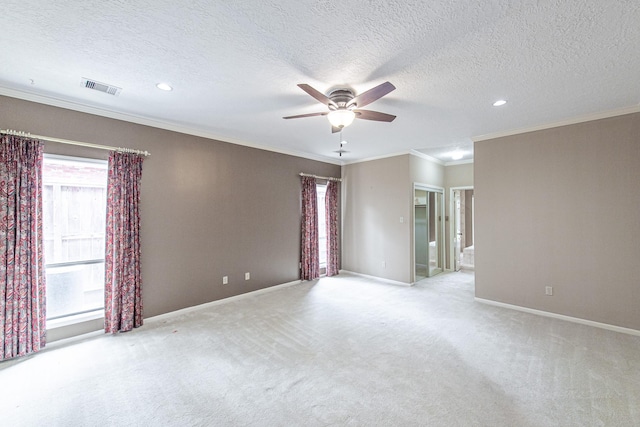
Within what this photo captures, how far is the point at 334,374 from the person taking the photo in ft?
7.96

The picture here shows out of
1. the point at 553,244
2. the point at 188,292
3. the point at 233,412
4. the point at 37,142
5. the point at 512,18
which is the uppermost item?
the point at 512,18

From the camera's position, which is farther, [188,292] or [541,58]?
[188,292]

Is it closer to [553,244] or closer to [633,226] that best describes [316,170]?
[553,244]

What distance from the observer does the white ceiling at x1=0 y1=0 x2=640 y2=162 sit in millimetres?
1638

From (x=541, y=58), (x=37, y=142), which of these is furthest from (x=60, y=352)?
(x=541, y=58)

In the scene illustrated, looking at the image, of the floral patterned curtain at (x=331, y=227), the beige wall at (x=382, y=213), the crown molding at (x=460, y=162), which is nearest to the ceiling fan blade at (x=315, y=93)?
the beige wall at (x=382, y=213)

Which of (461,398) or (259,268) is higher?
(259,268)

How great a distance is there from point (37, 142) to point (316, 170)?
13.8ft

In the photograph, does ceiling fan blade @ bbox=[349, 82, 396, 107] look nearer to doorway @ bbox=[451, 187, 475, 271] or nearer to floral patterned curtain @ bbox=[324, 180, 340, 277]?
floral patterned curtain @ bbox=[324, 180, 340, 277]

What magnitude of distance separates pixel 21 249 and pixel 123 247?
827 mm

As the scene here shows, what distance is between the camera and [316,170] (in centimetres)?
588

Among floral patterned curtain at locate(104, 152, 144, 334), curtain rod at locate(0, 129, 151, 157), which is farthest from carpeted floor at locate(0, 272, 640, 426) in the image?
curtain rod at locate(0, 129, 151, 157)

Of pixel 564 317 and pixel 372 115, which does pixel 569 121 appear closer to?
pixel 564 317

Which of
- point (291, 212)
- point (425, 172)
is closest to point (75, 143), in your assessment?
point (291, 212)
